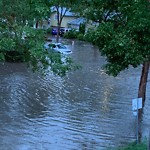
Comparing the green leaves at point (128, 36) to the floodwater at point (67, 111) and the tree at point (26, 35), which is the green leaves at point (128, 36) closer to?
the tree at point (26, 35)

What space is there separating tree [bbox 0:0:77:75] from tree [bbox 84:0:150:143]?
2726 millimetres

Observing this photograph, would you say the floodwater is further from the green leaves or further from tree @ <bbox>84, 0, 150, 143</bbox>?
the green leaves

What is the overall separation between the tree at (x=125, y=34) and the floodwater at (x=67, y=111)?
301cm

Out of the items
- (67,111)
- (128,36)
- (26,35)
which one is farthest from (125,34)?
(67,111)

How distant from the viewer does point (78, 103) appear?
21.1 m

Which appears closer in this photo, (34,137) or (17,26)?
(17,26)

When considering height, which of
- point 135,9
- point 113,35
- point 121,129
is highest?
point 135,9

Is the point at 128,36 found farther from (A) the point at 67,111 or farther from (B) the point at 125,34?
(A) the point at 67,111

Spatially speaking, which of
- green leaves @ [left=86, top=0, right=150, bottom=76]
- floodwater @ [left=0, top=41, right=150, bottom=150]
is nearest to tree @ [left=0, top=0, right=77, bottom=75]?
green leaves @ [left=86, top=0, right=150, bottom=76]

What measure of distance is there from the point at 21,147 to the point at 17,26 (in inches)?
207

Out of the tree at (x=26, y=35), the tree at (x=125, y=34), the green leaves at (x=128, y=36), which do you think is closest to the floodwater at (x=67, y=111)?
the tree at (x=125, y=34)

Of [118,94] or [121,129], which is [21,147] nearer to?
[121,129]

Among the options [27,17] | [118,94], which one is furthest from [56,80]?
[27,17]

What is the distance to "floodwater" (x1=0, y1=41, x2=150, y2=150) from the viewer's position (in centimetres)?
1483
